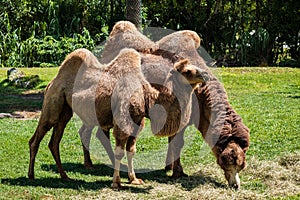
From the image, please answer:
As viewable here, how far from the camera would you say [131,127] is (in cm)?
698

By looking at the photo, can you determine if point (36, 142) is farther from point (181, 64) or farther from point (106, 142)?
point (181, 64)

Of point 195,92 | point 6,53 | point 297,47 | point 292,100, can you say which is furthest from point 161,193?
point 297,47

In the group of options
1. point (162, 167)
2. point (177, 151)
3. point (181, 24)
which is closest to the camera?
point (177, 151)

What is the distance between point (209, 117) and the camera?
7.43 m

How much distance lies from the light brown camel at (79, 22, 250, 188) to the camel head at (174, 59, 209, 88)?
32cm

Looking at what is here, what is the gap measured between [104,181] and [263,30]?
1583 centimetres

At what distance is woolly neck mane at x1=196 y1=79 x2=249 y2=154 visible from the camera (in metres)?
7.03

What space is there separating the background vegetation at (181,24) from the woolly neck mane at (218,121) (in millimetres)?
13544

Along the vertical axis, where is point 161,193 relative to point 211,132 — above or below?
below

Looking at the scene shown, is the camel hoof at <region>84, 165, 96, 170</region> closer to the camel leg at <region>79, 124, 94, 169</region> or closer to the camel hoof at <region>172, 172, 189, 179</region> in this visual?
the camel leg at <region>79, 124, 94, 169</region>

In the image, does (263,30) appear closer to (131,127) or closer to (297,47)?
(297,47)

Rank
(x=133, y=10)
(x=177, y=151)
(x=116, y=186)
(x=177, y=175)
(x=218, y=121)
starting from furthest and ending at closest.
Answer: (x=133, y=10), (x=177, y=151), (x=177, y=175), (x=218, y=121), (x=116, y=186)

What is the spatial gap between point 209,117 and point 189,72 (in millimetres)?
730

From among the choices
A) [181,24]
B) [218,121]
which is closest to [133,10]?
[218,121]
